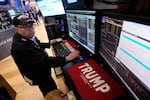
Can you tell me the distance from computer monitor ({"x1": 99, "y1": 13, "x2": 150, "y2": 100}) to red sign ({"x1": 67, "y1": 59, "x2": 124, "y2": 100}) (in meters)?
0.08

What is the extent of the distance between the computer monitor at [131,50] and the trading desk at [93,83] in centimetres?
8

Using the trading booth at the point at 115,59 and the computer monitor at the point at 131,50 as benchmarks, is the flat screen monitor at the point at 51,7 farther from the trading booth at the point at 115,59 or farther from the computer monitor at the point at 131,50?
the computer monitor at the point at 131,50

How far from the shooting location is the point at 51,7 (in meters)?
2.07

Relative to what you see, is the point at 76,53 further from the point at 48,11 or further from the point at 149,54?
the point at 48,11

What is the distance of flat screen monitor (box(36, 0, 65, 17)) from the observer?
6.27 ft

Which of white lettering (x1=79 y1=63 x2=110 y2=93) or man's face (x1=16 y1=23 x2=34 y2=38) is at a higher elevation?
man's face (x1=16 y1=23 x2=34 y2=38)

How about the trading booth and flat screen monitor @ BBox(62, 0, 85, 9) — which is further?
flat screen monitor @ BBox(62, 0, 85, 9)

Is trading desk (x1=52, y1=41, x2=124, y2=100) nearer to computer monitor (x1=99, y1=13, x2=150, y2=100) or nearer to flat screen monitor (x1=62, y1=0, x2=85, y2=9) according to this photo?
computer monitor (x1=99, y1=13, x2=150, y2=100)

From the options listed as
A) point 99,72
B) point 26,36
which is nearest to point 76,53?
point 99,72

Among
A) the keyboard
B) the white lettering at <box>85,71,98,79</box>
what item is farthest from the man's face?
the white lettering at <box>85,71,98,79</box>

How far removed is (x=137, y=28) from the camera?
1.57ft

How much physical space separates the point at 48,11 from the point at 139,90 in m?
1.99

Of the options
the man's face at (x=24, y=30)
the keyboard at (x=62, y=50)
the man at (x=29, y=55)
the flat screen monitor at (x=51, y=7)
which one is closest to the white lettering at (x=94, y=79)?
Result: the man at (x=29, y=55)

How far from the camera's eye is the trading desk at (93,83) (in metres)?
0.66
